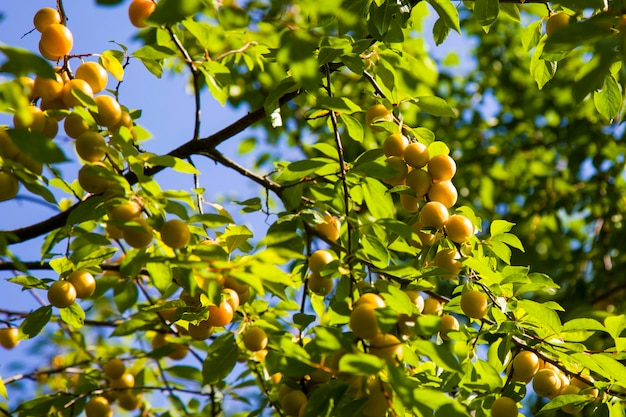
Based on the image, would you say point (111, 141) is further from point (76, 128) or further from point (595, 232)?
point (595, 232)

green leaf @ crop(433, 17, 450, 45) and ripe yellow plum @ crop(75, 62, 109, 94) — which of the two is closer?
ripe yellow plum @ crop(75, 62, 109, 94)

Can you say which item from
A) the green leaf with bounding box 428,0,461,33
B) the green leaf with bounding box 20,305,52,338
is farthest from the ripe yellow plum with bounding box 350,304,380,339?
the green leaf with bounding box 20,305,52,338

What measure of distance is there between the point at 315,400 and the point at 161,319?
91 cm

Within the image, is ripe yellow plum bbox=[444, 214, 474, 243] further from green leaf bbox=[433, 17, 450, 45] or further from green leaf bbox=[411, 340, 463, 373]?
green leaf bbox=[433, 17, 450, 45]

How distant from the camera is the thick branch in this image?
1795 mm

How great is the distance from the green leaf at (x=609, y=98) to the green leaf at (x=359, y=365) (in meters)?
1.05

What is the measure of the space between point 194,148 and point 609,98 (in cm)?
113

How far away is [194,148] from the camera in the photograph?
1.87m

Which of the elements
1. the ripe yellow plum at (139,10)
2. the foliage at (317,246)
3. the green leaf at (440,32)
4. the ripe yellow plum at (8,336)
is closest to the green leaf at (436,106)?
the foliage at (317,246)

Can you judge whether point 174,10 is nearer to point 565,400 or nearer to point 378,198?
point 378,198

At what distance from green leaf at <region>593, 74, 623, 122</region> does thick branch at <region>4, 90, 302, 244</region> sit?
0.79 m

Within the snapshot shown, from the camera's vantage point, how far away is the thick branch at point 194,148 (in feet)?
5.89

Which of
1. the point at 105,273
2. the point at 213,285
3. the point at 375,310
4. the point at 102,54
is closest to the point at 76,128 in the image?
the point at 102,54

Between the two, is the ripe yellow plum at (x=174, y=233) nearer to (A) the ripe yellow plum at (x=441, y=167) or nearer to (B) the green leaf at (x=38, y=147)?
(B) the green leaf at (x=38, y=147)
